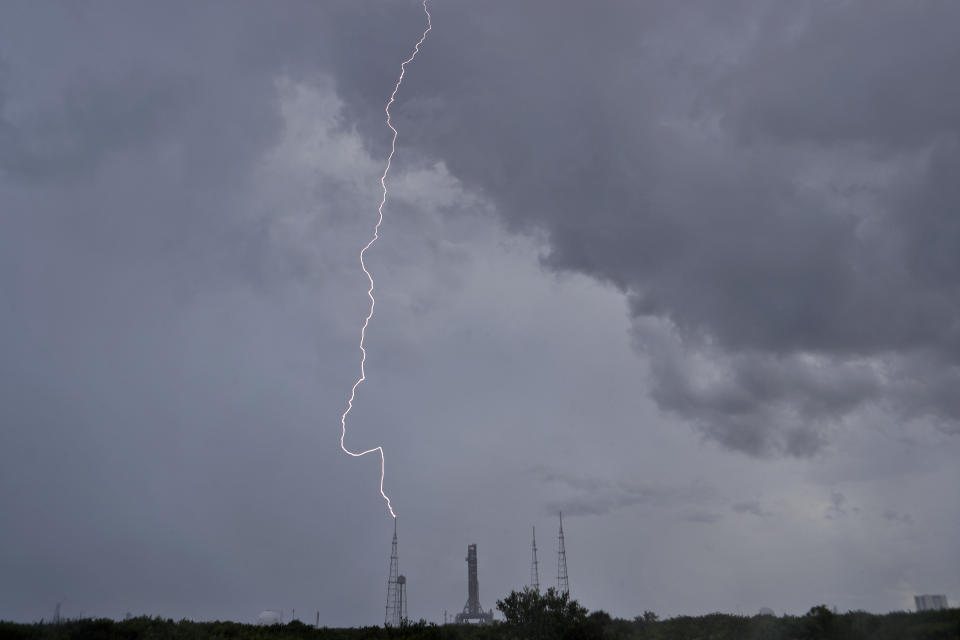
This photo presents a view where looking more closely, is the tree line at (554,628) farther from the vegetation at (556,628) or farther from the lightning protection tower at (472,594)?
the lightning protection tower at (472,594)

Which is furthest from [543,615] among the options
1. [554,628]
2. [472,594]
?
[472,594]

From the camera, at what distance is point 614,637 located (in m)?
43.4

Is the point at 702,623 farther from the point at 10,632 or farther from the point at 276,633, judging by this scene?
the point at 10,632

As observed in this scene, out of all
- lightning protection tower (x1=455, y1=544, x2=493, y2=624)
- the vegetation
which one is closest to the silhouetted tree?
the vegetation

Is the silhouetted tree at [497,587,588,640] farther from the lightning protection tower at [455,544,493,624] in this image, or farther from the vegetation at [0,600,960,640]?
the lightning protection tower at [455,544,493,624]

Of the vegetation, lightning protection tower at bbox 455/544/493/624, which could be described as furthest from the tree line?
lightning protection tower at bbox 455/544/493/624

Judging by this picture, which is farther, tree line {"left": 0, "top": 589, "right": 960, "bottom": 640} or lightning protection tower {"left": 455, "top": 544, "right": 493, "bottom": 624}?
lightning protection tower {"left": 455, "top": 544, "right": 493, "bottom": 624}

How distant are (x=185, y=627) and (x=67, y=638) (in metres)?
6.30

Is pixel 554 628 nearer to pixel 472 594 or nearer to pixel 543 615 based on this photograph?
pixel 543 615

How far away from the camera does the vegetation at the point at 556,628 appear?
1371 inches

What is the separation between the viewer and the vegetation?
Answer: 3481 cm

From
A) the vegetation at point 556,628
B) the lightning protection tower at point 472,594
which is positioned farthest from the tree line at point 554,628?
the lightning protection tower at point 472,594

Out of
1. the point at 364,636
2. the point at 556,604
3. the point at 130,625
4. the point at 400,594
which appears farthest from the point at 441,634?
the point at 400,594

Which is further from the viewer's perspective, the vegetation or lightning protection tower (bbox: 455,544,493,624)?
lightning protection tower (bbox: 455,544,493,624)
